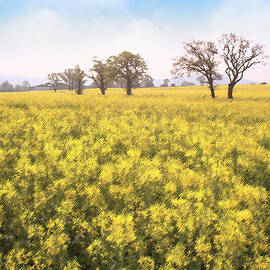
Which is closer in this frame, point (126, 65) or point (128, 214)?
point (128, 214)

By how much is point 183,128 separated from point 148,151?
2.78 metres

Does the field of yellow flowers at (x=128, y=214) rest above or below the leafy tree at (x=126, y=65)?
below

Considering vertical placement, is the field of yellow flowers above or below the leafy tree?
below

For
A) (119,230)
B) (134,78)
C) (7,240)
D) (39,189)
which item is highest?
(134,78)

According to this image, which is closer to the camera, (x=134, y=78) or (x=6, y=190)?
(x=6, y=190)

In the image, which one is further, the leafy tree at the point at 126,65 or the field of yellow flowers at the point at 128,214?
the leafy tree at the point at 126,65

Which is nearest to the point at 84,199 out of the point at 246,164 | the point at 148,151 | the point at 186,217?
the point at 186,217

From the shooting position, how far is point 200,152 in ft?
20.3

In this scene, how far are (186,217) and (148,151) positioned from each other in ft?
10.2

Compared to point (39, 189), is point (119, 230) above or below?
below

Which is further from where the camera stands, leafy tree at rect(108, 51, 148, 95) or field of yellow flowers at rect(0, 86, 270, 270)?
leafy tree at rect(108, 51, 148, 95)

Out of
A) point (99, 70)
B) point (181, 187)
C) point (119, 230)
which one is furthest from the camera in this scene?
point (99, 70)

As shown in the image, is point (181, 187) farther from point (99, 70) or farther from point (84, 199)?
point (99, 70)

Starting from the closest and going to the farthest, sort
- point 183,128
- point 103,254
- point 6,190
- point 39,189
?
point 103,254
point 6,190
point 39,189
point 183,128
